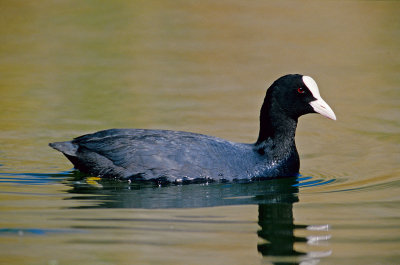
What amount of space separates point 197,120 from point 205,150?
8.78 ft

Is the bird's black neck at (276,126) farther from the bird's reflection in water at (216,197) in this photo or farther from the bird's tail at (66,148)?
the bird's tail at (66,148)

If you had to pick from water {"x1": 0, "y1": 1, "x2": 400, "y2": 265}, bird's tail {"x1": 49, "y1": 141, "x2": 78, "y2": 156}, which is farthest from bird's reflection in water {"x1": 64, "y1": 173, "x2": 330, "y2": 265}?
bird's tail {"x1": 49, "y1": 141, "x2": 78, "y2": 156}

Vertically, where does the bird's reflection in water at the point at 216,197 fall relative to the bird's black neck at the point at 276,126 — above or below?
below

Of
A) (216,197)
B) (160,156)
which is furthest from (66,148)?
(216,197)

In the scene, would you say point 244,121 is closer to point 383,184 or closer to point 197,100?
point 197,100

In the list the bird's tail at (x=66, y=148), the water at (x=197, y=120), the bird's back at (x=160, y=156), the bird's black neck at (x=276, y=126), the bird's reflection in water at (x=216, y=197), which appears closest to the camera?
the water at (x=197, y=120)

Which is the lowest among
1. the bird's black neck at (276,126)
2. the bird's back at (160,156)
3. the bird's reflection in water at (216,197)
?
the bird's reflection in water at (216,197)

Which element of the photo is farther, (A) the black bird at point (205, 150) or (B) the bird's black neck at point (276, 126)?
(B) the bird's black neck at point (276, 126)

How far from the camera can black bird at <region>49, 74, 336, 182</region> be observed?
8484mm

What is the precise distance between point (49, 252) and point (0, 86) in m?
7.34

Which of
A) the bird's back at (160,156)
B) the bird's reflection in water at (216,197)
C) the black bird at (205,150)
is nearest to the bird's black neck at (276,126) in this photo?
the black bird at (205,150)

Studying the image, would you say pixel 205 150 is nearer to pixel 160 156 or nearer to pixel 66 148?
pixel 160 156

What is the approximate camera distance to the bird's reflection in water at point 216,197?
694 cm

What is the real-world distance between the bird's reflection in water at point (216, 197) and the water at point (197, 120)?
0.02 metres
